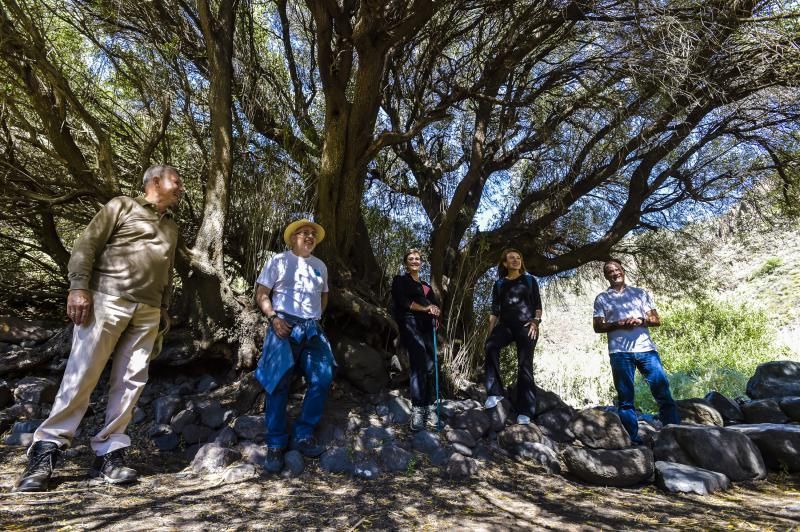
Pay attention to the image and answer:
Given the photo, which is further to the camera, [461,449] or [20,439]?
[461,449]

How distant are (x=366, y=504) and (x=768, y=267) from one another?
18.1 metres

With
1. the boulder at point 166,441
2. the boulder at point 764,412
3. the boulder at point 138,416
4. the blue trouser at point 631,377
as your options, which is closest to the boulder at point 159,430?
the boulder at point 166,441

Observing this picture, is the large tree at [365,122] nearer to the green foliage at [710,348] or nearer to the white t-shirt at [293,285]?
the white t-shirt at [293,285]

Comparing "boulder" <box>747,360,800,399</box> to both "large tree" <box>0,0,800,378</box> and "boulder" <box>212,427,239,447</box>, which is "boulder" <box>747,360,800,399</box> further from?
"boulder" <box>212,427,239,447</box>

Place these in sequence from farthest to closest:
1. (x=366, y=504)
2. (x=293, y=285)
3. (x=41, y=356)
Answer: (x=41, y=356) < (x=293, y=285) < (x=366, y=504)

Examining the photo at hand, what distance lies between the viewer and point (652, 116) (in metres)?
5.25

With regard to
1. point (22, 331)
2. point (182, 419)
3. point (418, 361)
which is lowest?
point (182, 419)

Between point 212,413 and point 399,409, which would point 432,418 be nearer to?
point 399,409

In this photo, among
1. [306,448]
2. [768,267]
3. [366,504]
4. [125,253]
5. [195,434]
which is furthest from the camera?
[768,267]

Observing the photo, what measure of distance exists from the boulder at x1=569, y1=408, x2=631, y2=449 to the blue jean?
2.07 m

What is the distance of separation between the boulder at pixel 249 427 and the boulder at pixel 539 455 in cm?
202

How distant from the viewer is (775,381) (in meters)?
6.61

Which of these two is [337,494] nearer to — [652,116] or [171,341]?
[171,341]

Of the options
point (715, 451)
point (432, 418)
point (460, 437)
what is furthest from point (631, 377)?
point (432, 418)
